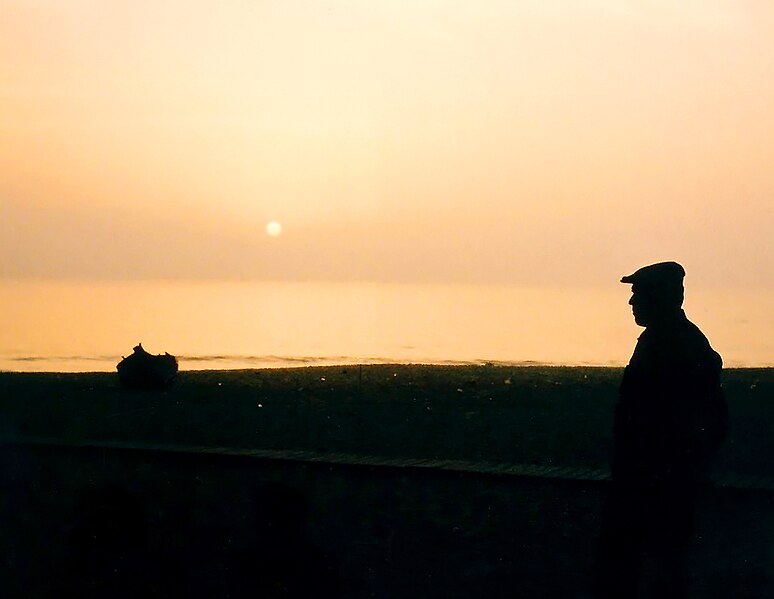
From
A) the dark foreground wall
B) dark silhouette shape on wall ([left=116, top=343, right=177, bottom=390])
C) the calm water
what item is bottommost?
the dark foreground wall

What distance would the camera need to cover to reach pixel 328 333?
10762cm

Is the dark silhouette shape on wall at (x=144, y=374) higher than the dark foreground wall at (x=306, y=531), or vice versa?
the dark silhouette shape on wall at (x=144, y=374)

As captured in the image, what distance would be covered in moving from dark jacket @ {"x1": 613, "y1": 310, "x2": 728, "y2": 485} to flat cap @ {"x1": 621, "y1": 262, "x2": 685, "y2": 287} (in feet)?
0.79

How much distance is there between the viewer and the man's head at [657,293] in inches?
248

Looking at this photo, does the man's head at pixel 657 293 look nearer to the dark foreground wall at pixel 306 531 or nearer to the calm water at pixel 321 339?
the dark foreground wall at pixel 306 531

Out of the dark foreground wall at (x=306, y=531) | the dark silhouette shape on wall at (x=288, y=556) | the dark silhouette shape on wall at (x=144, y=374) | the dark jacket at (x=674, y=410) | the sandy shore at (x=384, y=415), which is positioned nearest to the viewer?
the dark silhouette shape on wall at (x=288, y=556)

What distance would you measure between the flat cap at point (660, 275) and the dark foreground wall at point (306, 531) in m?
2.42

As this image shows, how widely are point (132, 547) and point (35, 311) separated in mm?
137947

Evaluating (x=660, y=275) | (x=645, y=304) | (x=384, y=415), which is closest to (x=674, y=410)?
(x=645, y=304)

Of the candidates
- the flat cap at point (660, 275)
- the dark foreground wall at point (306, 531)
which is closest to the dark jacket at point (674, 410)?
the flat cap at point (660, 275)

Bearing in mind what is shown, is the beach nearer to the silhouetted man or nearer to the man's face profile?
the silhouetted man

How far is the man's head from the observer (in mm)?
6309

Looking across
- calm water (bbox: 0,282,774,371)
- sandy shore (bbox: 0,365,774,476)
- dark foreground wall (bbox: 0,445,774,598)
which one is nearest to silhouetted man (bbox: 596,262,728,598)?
dark foreground wall (bbox: 0,445,774,598)

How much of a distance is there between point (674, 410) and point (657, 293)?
0.71m
